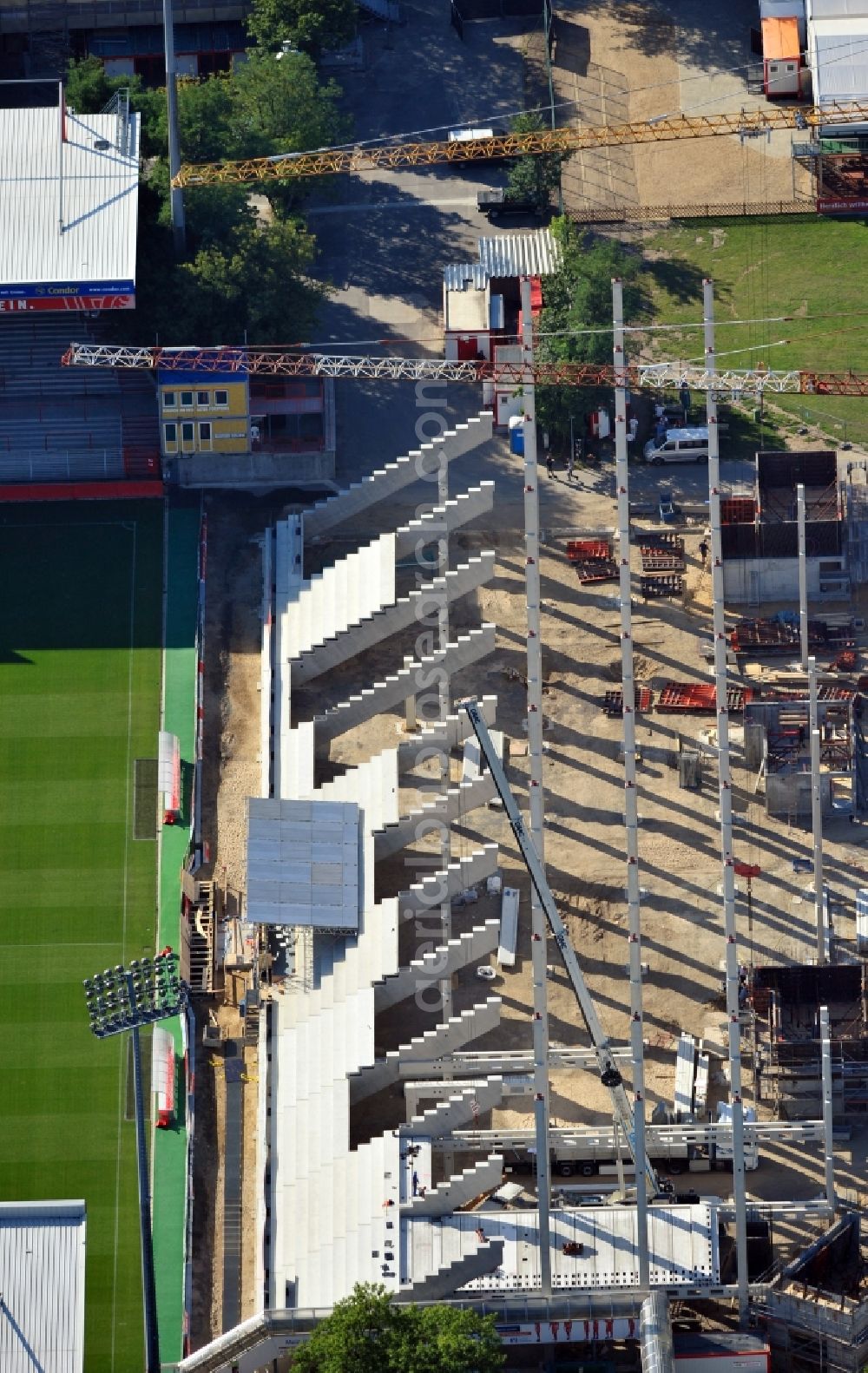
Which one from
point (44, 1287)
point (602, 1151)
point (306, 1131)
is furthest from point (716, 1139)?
point (44, 1287)

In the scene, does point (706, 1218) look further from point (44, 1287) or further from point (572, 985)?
point (44, 1287)

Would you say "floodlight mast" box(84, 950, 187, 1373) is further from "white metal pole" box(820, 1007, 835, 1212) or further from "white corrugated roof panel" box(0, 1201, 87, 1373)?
"white metal pole" box(820, 1007, 835, 1212)

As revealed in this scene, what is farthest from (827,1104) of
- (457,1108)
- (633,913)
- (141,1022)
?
(141,1022)

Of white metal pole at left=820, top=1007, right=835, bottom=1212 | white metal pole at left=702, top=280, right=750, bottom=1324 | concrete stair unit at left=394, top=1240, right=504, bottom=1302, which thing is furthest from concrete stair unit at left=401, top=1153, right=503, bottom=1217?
white metal pole at left=820, top=1007, right=835, bottom=1212

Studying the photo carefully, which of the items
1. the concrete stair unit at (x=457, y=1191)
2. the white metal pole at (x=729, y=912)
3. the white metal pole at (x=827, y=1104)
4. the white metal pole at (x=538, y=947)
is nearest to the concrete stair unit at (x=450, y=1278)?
the white metal pole at (x=538, y=947)

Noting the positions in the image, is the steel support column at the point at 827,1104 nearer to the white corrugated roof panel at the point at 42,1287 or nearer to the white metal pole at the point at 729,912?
the white metal pole at the point at 729,912

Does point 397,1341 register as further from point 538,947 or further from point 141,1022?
point 141,1022
